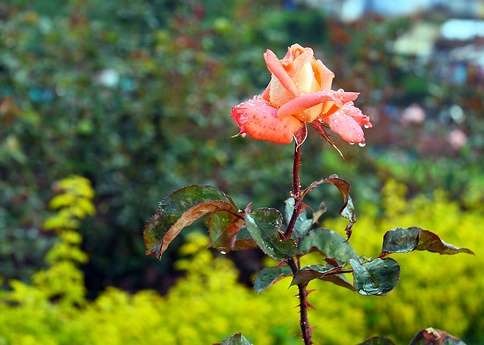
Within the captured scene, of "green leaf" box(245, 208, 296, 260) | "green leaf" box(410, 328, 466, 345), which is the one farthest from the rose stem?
"green leaf" box(410, 328, 466, 345)

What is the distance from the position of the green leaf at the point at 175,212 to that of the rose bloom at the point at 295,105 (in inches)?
3.3

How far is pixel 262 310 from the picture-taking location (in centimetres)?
293

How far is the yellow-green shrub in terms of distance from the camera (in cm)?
274

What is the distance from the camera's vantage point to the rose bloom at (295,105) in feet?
2.90

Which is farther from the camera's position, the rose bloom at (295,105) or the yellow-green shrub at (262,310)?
the yellow-green shrub at (262,310)

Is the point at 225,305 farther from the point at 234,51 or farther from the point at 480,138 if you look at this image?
the point at 480,138

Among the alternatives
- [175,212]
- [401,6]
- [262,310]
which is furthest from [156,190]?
[401,6]

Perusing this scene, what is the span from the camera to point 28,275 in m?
4.03

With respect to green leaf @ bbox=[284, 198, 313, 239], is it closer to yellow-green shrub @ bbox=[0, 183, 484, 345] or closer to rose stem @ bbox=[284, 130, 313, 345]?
rose stem @ bbox=[284, 130, 313, 345]

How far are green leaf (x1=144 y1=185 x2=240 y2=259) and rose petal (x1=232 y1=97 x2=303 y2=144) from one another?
0.09 meters

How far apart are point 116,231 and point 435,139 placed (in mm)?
4913

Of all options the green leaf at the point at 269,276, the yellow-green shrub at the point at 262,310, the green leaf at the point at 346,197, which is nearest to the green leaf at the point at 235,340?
the green leaf at the point at 269,276

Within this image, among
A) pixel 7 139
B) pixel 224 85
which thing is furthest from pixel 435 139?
pixel 7 139

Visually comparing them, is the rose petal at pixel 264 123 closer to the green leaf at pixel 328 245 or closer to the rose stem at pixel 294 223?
the rose stem at pixel 294 223
